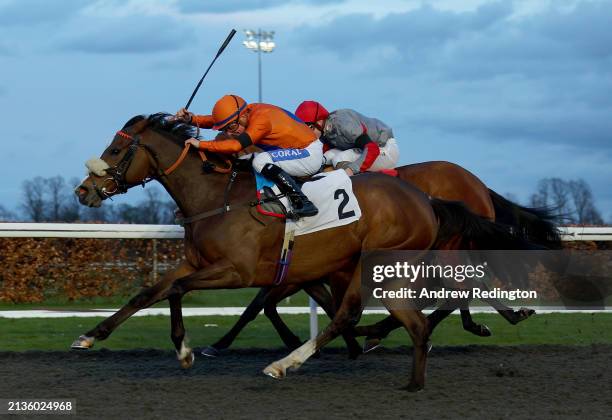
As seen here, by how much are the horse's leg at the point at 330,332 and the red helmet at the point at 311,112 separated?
4.18 ft

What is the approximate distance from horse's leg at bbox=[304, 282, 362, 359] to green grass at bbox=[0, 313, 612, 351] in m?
0.99

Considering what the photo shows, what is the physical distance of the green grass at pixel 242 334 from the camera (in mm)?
7375

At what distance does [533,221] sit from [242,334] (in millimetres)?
2548

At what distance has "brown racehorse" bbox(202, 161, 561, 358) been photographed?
648 centimetres

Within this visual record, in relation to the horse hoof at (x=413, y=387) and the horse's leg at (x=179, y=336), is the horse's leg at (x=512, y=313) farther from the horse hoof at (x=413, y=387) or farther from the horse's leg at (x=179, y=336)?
the horse's leg at (x=179, y=336)

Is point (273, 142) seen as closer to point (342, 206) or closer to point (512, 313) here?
point (342, 206)

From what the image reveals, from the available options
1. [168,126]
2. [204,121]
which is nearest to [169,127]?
[168,126]

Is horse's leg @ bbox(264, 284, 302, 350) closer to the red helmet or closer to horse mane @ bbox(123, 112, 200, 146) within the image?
the red helmet

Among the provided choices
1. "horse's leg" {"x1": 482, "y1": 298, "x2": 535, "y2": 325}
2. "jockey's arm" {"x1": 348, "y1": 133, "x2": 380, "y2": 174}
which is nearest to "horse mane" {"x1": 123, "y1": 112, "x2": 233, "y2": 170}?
"jockey's arm" {"x1": 348, "y1": 133, "x2": 380, "y2": 174}

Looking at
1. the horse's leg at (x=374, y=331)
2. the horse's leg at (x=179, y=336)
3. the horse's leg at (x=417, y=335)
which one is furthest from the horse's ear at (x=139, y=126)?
the horse's leg at (x=374, y=331)

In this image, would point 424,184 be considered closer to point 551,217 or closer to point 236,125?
point 551,217

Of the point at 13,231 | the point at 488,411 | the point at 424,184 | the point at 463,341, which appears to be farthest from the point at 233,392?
the point at 13,231

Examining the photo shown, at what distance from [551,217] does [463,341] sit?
1.22m

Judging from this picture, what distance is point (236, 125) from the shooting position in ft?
18.2
